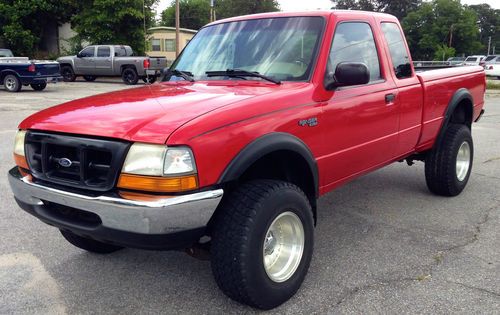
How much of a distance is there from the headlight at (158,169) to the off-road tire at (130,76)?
2007 centimetres

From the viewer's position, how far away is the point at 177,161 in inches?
96.8

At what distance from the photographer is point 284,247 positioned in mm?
3127

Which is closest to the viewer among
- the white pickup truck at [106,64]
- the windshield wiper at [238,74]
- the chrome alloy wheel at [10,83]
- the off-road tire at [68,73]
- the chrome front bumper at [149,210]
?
the chrome front bumper at [149,210]

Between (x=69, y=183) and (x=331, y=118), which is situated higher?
(x=331, y=118)

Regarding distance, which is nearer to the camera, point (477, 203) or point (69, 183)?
point (69, 183)

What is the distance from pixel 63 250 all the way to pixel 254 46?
7.37ft

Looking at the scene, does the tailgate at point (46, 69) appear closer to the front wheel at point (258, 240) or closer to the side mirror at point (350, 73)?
the side mirror at point (350, 73)

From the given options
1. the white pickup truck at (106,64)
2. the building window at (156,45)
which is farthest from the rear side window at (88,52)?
the building window at (156,45)

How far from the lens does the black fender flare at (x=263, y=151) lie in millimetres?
2637

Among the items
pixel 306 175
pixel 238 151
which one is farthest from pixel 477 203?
pixel 238 151

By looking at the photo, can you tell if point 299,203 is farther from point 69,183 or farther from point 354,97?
point 69,183

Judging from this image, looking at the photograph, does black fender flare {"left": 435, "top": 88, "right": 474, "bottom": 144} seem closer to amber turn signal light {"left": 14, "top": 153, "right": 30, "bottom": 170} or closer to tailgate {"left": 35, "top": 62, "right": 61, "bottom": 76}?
amber turn signal light {"left": 14, "top": 153, "right": 30, "bottom": 170}

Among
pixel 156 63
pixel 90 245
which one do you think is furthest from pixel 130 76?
pixel 90 245

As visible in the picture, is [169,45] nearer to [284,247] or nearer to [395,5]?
[284,247]
